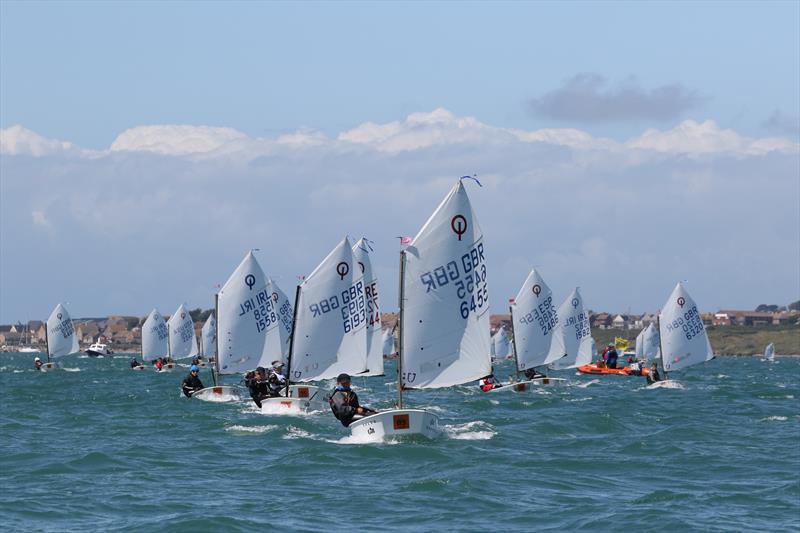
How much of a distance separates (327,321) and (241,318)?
1017cm

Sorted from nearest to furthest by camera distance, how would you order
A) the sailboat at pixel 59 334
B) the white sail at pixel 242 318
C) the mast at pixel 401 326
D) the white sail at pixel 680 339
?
1. the mast at pixel 401 326
2. the white sail at pixel 242 318
3. the white sail at pixel 680 339
4. the sailboat at pixel 59 334

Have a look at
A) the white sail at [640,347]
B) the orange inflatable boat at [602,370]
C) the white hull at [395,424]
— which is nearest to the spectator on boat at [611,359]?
the orange inflatable boat at [602,370]

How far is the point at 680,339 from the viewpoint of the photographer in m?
65.3

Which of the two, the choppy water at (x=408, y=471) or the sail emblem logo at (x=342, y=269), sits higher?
the sail emblem logo at (x=342, y=269)

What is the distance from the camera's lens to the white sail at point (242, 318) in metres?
54.8

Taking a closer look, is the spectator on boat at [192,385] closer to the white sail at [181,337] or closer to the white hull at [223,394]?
the white hull at [223,394]

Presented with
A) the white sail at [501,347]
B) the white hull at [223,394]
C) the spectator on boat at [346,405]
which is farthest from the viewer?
the white sail at [501,347]

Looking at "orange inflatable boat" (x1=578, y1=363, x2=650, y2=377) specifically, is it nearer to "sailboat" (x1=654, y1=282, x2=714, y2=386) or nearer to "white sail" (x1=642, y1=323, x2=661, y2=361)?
"sailboat" (x1=654, y1=282, x2=714, y2=386)

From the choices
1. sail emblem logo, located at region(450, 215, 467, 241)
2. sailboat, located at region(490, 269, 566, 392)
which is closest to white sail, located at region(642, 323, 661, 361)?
sailboat, located at region(490, 269, 566, 392)

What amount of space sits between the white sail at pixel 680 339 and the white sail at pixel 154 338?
60.5 m

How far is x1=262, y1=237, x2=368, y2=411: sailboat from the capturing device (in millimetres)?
45594

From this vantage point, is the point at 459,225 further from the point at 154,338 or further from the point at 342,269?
the point at 154,338

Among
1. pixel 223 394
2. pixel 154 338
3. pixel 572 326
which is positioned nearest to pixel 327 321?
pixel 223 394

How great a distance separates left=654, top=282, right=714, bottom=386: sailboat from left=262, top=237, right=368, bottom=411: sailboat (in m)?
24.2
